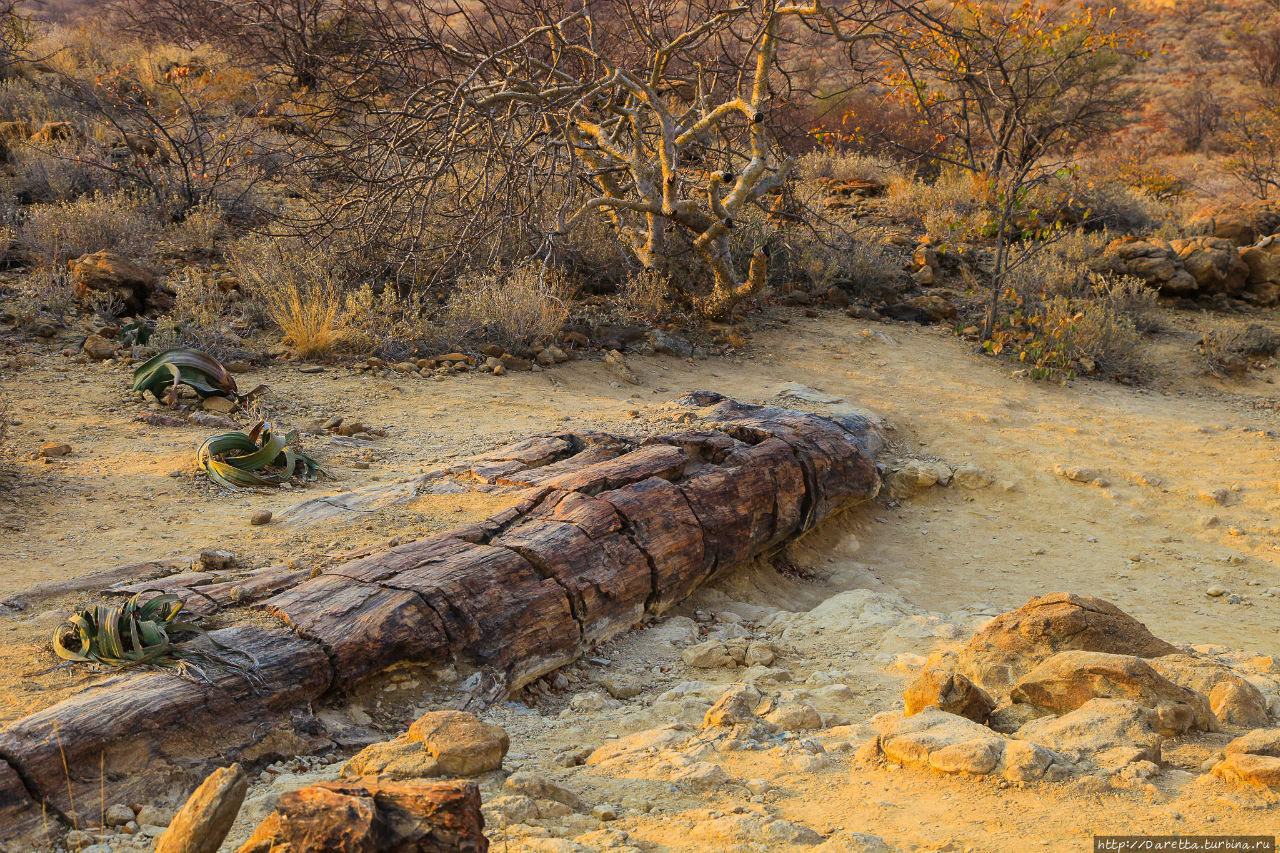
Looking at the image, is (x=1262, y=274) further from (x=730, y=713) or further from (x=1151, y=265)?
(x=730, y=713)

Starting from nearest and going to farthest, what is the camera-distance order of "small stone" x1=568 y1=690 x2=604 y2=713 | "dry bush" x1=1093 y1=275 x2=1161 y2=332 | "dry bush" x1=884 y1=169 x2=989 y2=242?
"small stone" x1=568 y1=690 x2=604 y2=713
"dry bush" x1=1093 y1=275 x2=1161 y2=332
"dry bush" x1=884 y1=169 x2=989 y2=242

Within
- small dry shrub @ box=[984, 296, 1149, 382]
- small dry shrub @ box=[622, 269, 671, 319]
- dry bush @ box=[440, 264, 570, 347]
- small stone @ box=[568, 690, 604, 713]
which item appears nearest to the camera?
small stone @ box=[568, 690, 604, 713]

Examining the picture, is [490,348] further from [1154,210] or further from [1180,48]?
[1180,48]

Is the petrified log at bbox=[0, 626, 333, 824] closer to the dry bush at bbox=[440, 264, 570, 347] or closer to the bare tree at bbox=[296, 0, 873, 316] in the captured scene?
the bare tree at bbox=[296, 0, 873, 316]

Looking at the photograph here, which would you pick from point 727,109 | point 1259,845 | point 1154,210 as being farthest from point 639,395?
point 1154,210

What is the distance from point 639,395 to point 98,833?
4.75 m

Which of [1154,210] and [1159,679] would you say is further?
[1154,210]

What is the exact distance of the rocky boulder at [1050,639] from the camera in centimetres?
302

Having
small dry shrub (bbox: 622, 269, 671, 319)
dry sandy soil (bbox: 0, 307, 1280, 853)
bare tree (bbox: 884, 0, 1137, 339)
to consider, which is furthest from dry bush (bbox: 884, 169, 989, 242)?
small dry shrub (bbox: 622, 269, 671, 319)

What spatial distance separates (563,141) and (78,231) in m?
4.42

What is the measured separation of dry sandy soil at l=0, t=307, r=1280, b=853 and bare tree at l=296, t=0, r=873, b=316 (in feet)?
3.81

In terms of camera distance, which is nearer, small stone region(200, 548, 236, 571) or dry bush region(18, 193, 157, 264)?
small stone region(200, 548, 236, 571)

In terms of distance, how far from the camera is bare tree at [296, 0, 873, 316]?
6195 millimetres

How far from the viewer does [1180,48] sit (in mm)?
23000
